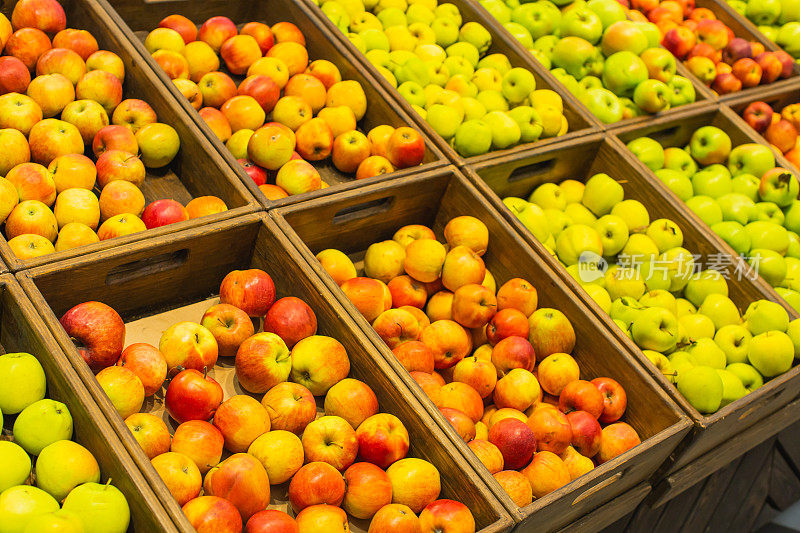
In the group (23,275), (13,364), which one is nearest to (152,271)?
(23,275)

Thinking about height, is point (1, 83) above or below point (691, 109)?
below

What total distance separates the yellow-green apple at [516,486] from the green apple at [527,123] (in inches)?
53.1

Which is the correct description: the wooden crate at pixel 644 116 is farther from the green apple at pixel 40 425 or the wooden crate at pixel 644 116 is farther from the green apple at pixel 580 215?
the green apple at pixel 40 425

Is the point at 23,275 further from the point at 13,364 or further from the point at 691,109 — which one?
the point at 691,109

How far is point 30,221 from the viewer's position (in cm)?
197

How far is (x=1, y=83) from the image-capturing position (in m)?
2.32

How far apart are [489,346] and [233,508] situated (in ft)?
3.23

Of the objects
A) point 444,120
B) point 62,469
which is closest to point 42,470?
point 62,469

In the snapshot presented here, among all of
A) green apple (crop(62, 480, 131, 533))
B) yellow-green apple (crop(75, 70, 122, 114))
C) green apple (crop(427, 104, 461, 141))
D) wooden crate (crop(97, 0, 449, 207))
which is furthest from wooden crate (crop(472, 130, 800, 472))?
green apple (crop(62, 480, 131, 533))

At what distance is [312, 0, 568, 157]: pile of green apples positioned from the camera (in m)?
2.74

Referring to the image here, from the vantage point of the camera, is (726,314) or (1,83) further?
(726,314)

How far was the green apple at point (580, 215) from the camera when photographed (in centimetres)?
280

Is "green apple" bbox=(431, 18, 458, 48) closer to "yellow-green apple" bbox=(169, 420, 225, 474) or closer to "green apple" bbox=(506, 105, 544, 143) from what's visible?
"green apple" bbox=(506, 105, 544, 143)

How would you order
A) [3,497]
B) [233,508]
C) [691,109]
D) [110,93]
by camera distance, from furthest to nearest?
[691,109] → [110,93] → [233,508] → [3,497]
